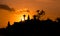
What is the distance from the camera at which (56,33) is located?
4447 centimetres

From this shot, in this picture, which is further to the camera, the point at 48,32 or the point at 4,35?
the point at 4,35

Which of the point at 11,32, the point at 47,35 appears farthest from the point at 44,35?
the point at 11,32

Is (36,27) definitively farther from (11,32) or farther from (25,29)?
(11,32)

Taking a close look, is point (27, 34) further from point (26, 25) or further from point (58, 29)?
point (58, 29)

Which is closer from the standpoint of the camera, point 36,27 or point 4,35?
point 36,27

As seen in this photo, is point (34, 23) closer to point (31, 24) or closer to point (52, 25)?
point (31, 24)

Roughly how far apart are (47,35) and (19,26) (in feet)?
21.6

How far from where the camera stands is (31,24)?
154 ft

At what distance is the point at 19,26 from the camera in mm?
47156

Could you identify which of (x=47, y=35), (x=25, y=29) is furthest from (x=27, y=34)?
(x=47, y=35)

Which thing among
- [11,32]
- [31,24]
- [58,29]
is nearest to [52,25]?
[58,29]

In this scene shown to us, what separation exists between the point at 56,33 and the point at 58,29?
0.96 m

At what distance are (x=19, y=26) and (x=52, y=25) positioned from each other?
279 inches

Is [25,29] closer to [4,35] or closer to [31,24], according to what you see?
[31,24]
